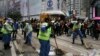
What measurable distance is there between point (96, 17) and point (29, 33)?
3111cm

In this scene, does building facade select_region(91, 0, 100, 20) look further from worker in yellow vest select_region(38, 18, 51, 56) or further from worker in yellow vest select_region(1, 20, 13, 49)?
worker in yellow vest select_region(38, 18, 51, 56)

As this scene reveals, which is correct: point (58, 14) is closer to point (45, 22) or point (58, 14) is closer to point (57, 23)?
point (57, 23)

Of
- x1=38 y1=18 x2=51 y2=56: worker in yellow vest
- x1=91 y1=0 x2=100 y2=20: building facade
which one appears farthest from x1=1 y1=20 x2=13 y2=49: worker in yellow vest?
x1=91 y1=0 x2=100 y2=20: building facade

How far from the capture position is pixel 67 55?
16.5 m

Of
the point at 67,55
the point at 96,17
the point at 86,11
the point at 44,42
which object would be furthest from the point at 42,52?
the point at 86,11

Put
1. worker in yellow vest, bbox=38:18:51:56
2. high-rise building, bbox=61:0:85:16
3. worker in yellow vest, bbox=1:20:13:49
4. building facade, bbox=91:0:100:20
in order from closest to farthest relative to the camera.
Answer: worker in yellow vest, bbox=38:18:51:56, worker in yellow vest, bbox=1:20:13:49, building facade, bbox=91:0:100:20, high-rise building, bbox=61:0:85:16

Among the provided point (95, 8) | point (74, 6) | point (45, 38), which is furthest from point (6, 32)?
point (74, 6)

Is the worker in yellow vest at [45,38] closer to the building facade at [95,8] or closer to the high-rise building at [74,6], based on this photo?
the building facade at [95,8]

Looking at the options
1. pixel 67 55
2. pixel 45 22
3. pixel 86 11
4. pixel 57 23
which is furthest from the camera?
pixel 86 11

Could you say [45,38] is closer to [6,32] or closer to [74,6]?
[6,32]

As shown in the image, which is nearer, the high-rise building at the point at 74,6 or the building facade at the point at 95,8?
the building facade at the point at 95,8

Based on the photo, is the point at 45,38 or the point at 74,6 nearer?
the point at 45,38

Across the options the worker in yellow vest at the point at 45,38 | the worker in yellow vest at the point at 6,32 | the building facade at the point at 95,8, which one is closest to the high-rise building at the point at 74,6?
the building facade at the point at 95,8

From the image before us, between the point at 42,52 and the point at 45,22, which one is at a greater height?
the point at 45,22
